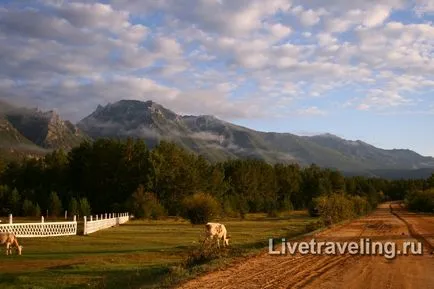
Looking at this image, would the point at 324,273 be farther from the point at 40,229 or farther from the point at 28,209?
the point at 28,209

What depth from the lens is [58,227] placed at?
115ft

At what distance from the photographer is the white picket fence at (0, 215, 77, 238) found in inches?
1195

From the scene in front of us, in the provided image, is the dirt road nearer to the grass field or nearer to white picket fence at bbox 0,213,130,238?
the grass field

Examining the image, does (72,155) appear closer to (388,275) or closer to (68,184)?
(68,184)

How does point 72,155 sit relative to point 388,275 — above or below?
above

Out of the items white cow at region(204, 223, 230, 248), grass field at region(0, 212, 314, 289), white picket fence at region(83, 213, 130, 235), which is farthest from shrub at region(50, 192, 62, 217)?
white cow at region(204, 223, 230, 248)

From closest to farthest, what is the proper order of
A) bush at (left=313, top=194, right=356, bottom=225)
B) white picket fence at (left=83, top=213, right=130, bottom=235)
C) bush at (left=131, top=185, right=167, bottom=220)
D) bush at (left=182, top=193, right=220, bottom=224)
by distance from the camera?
white picket fence at (left=83, top=213, right=130, bottom=235), bush at (left=313, top=194, right=356, bottom=225), bush at (left=182, top=193, right=220, bottom=224), bush at (left=131, top=185, right=167, bottom=220)

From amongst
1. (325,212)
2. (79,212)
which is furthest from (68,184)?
(325,212)

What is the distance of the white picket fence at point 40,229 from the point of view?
30.3 metres

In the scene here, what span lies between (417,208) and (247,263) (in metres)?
84.9

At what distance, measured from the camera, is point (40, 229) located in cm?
3325

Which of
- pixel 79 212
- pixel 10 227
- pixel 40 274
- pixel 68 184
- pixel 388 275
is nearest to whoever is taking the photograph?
pixel 388 275

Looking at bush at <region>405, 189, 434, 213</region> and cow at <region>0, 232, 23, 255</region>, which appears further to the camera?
bush at <region>405, 189, 434, 213</region>

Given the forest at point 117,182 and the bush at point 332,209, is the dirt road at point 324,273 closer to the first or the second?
the bush at point 332,209
